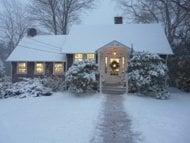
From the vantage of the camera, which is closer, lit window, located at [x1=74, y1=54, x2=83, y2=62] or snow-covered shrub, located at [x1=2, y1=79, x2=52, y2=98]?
snow-covered shrub, located at [x1=2, y1=79, x2=52, y2=98]

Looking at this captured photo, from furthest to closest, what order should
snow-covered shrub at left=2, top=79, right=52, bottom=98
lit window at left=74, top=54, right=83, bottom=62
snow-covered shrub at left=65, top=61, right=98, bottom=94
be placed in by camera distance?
lit window at left=74, top=54, right=83, bottom=62 → snow-covered shrub at left=2, top=79, right=52, bottom=98 → snow-covered shrub at left=65, top=61, right=98, bottom=94

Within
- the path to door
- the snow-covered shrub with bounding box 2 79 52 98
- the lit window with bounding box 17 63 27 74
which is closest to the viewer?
the path to door

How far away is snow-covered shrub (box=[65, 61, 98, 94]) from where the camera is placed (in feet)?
95.1

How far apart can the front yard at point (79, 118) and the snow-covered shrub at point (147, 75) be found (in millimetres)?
1099

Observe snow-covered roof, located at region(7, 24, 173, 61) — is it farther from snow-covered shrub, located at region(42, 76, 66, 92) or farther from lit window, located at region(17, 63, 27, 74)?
snow-covered shrub, located at region(42, 76, 66, 92)

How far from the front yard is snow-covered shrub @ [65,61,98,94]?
2.87 ft

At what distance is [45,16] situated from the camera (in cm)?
5191

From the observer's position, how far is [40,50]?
37.7 metres

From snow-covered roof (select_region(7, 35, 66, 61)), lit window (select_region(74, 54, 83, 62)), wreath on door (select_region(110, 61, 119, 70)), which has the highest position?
Answer: snow-covered roof (select_region(7, 35, 66, 61))

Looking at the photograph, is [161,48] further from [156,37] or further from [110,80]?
[110,80]

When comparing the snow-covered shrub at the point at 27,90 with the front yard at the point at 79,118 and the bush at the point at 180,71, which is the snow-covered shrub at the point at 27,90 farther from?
the bush at the point at 180,71

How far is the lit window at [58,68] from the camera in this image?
3638cm

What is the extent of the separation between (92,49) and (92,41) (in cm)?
155

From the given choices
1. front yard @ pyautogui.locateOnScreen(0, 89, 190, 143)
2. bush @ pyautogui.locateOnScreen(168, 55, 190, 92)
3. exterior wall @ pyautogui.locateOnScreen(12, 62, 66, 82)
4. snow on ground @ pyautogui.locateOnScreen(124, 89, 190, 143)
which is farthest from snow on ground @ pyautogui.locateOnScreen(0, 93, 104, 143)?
bush @ pyautogui.locateOnScreen(168, 55, 190, 92)
